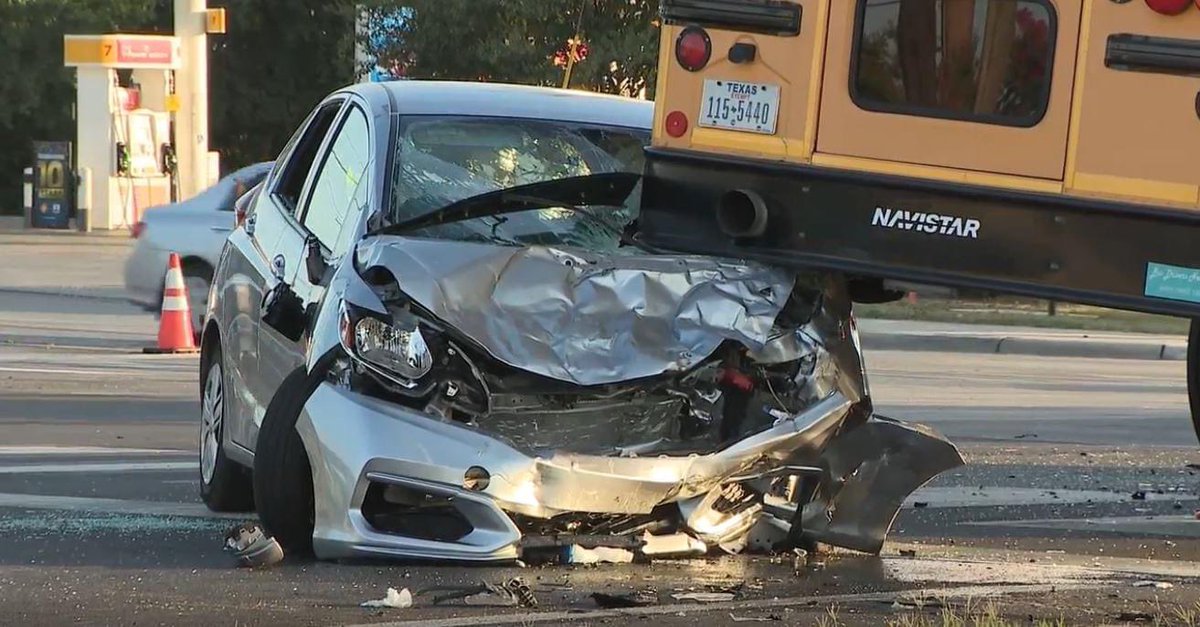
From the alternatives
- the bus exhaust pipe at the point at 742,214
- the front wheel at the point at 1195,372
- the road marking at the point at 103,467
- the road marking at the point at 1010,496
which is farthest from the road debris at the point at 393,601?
the road marking at the point at 103,467

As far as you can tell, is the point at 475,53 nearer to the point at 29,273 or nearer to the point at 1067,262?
the point at 29,273

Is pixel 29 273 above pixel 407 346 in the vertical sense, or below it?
below

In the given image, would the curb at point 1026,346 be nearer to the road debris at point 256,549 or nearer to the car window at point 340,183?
the car window at point 340,183

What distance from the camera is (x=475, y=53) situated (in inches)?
963

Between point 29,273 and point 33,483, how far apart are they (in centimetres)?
1691

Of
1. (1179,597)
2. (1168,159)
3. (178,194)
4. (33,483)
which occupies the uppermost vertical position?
(1168,159)

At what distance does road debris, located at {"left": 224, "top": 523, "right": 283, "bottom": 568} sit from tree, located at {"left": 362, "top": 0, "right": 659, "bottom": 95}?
15217 mm

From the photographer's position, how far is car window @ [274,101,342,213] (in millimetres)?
7645

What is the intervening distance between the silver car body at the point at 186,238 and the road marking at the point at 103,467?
695 cm

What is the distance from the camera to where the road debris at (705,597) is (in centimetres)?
575

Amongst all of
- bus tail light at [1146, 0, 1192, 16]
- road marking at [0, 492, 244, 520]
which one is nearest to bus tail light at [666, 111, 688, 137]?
bus tail light at [1146, 0, 1192, 16]

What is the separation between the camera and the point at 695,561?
644 centimetres

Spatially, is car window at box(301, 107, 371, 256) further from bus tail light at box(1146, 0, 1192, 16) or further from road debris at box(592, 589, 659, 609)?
bus tail light at box(1146, 0, 1192, 16)

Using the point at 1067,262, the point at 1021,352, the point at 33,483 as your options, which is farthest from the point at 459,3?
the point at 1067,262
